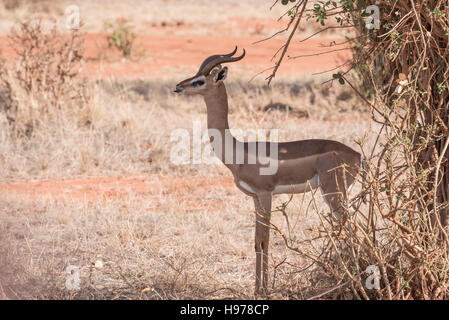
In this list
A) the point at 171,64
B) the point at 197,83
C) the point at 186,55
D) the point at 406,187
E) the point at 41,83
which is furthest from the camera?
the point at 186,55

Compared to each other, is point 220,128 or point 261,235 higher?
point 220,128

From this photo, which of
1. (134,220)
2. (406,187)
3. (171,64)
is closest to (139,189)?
(134,220)

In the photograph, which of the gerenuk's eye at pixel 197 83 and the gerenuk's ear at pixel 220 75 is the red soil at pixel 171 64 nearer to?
the gerenuk's ear at pixel 220 75

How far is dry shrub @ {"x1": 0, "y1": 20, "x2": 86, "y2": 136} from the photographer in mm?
9539

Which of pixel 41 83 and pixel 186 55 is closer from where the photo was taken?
pixel 41 83

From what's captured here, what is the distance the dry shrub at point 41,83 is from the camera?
9.54 m

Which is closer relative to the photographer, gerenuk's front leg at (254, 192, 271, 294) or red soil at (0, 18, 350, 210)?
gerenuk's front leg at (254, 192, 271, 294)

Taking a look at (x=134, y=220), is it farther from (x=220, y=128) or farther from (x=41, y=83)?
(x=41, y=83)

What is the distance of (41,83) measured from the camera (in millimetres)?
9672

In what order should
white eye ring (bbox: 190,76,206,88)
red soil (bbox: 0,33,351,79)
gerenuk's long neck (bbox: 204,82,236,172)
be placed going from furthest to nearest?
red soil (bbox: 0,33,351,79)
gerenuk's long neck (bbox: 204,82,236,172)
white eye ring (bbox: 190,76,206,88)

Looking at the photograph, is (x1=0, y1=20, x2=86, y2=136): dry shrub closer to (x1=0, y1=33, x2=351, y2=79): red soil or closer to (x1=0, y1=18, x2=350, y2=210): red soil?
(x1=0, y1=18, x2=350, y2=210): red soil

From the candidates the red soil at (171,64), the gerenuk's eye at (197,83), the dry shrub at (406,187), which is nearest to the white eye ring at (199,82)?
the gerenuk's eye at (197,83)

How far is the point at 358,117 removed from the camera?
1093 centimetres

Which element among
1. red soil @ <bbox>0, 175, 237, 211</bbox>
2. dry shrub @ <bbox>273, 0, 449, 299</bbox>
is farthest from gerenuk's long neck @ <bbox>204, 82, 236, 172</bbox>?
red soil @ <bbox>0, 175, 237, 211</bbox>
